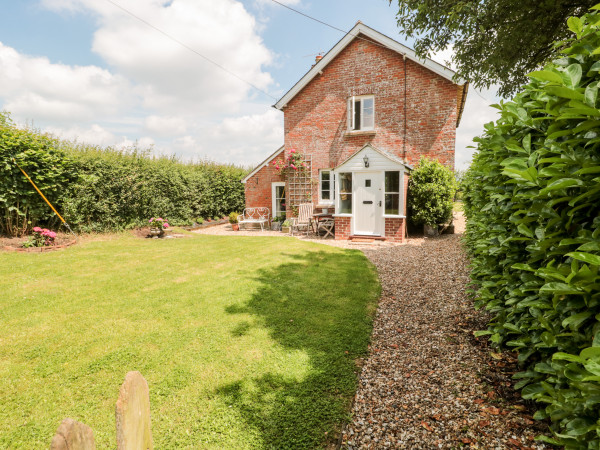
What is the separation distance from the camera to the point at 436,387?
3025 millimetres

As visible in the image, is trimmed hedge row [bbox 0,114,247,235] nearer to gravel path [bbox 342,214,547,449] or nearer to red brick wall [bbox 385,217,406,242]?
red brick wall [bbox 385,217,406,242]

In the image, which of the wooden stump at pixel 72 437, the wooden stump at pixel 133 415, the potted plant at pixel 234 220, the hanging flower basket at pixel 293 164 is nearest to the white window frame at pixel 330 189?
the hanging flower basket at pixel 293 164

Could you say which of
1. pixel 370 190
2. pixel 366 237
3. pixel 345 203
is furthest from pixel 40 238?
pixel 370 190

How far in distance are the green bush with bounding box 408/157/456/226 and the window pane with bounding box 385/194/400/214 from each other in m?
1.03

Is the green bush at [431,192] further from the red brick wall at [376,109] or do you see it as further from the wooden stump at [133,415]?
the wooden stump at [133,415]

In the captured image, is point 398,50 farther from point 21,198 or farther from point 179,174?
point 21,198

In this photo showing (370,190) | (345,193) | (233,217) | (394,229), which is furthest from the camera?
(233,217)

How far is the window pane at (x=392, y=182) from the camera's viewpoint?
1144cm

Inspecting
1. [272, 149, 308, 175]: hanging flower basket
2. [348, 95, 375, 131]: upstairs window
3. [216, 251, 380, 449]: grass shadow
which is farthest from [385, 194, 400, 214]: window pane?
[272, 149, 308, 175]: hanging flower basket

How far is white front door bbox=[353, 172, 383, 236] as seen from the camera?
11.7 meters

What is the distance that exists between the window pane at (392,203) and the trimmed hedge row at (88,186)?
10.3m

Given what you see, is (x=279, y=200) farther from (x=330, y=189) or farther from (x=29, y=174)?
(x=29, y=174)

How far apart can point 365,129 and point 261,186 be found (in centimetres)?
629

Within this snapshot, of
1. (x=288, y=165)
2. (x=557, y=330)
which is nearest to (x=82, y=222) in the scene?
(x=288, y=165)
